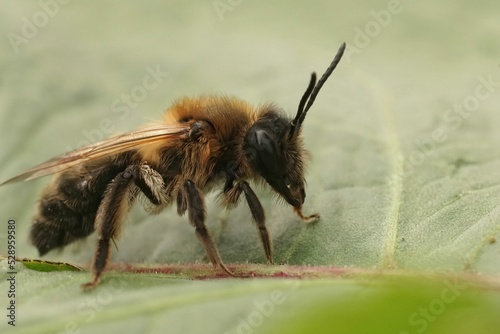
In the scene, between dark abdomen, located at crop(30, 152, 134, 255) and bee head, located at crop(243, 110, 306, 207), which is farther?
dark abdomen, located at crop(30, 152, 134, 255)

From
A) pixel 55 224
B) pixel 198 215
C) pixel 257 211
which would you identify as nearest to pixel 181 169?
pixel 198 215

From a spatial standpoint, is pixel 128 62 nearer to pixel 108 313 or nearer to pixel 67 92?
pixel 67 92

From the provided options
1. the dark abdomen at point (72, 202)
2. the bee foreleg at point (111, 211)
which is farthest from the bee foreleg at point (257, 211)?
the dark abdomen at point (72, 202)

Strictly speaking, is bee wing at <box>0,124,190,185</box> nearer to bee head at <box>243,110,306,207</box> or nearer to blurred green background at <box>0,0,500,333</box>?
bee head at <box>243,110,306,207</box>

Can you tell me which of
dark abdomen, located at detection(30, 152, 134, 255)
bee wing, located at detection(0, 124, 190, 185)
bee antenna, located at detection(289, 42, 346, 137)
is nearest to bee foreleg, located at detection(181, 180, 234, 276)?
bee wing, located at detection(0, 124, 190, 185)

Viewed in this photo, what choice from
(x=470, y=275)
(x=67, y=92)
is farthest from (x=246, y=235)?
(x=67, y=92)

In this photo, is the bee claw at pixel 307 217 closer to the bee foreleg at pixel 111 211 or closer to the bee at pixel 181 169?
the bee at pixel 181 169
